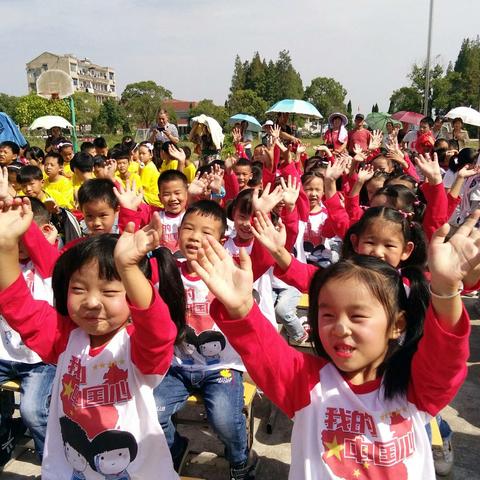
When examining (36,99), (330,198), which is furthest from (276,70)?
(330,198)

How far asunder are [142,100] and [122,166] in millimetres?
53208

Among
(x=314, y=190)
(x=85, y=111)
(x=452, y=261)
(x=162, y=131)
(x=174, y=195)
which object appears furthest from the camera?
(x=85, y=111)

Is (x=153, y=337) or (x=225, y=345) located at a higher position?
(x=153, y=337)

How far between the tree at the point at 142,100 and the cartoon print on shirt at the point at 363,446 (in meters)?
56.1

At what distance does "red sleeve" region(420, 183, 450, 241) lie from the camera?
11.3 feet

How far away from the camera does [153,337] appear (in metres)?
1.53

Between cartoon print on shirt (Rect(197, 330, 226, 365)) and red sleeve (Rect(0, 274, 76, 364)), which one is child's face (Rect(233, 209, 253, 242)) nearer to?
cartoon print on shirt (Rect(197, 330, 226, 365))

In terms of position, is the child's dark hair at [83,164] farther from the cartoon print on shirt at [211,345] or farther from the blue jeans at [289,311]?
the cartoon print on shirt at [211,345]

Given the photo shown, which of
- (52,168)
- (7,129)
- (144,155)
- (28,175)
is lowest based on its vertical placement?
(28,175)

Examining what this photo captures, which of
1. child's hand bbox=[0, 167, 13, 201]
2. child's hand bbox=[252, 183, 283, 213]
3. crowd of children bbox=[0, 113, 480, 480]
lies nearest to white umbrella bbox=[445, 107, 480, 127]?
crowd of children bbox=[0, 113, 480, 480]

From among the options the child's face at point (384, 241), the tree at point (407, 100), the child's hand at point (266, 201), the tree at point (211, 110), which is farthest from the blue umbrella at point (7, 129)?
the tree at point (211, 110)

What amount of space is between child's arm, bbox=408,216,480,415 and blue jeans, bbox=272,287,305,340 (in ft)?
7.28

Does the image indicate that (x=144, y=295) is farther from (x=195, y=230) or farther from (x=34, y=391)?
(x=34, y=391)

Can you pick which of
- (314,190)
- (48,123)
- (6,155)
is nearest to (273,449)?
(314,190)
